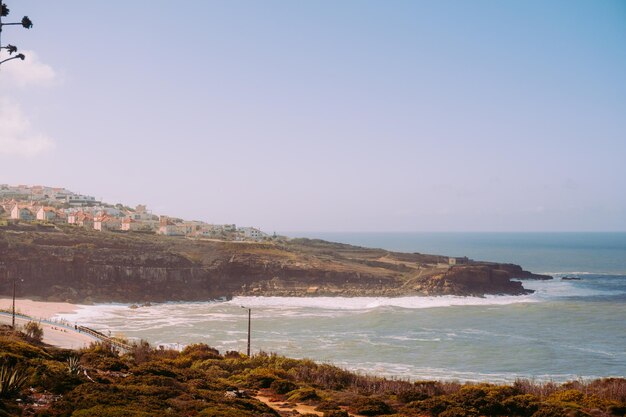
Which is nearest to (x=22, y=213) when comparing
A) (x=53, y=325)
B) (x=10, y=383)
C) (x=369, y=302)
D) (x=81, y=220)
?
(x=81, y=220)

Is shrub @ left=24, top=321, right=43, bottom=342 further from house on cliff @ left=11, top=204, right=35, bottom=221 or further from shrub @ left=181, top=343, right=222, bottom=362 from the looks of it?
house on cliff @ left=11, top=204, right=35, bottom=221

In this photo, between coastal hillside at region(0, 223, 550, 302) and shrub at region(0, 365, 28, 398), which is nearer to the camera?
shrub at region(0, 365, 28, 398)

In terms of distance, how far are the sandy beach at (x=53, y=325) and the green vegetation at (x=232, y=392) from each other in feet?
23.4

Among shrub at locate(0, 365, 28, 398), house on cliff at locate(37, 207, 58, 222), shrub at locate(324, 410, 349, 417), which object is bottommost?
shrub at locate(324, 410, 349, 417)

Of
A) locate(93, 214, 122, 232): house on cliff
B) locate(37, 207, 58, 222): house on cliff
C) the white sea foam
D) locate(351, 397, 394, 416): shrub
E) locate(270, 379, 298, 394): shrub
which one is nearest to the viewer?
locate(351, 397, 394, 416): shrub

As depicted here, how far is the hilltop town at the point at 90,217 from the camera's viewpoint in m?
98.4

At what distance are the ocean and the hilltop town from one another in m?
40.3

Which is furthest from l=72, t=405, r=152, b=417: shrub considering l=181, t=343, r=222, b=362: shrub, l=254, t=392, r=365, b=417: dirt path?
l=181, t=343, r=222, b=362: shrub

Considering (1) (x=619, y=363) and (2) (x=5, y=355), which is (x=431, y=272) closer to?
(1) (x=619, y=363)

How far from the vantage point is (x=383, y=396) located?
19828mm

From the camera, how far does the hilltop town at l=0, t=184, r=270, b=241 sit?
9838cm

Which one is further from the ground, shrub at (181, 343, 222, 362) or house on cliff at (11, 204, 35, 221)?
house on cliff at (11, 204, 35, 221)

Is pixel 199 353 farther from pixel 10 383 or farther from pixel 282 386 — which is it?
pixel 10 383

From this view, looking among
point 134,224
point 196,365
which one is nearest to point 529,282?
point 134,224
